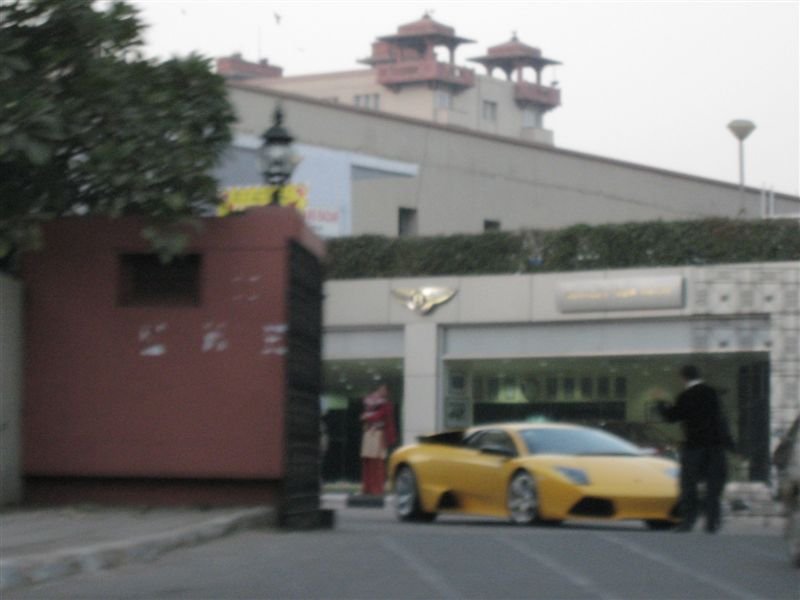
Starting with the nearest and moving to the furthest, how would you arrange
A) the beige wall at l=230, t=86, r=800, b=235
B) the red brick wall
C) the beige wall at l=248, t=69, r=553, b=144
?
the red brick wall
the beige wall at l=230, t=86, r=800, b=235
the beige wall at l=248, t=69, r=553, b=144

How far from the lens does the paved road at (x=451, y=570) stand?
9.95m

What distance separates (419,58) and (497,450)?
394ft

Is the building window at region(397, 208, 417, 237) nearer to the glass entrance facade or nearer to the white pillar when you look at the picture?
the white pillar

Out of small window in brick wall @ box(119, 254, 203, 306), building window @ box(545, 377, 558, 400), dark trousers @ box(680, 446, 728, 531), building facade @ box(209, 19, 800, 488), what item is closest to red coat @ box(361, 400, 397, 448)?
building facade @ box(209, 19, 800, 488)

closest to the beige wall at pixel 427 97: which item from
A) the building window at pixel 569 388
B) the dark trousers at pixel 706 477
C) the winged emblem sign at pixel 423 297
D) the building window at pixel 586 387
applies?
the winged emblem sign at pixel 423 297

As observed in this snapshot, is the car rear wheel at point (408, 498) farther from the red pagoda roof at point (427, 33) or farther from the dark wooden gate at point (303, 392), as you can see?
the red pagoda roof at point (427, 33)

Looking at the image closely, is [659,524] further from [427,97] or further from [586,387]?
[427,97]

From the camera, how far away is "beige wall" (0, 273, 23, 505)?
49.2ft

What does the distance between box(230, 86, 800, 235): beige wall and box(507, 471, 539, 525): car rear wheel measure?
84.0 ft

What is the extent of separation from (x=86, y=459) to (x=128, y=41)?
13.5ft

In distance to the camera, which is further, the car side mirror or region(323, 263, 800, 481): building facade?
region(323, 263, 800, 481): building facade

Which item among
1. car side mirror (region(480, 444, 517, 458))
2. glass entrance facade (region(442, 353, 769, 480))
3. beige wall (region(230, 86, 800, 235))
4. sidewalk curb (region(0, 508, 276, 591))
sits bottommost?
sidewalk curb (region(0, 508, 276, 591))

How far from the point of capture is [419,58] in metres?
139

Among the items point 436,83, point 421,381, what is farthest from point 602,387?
point 436,83
